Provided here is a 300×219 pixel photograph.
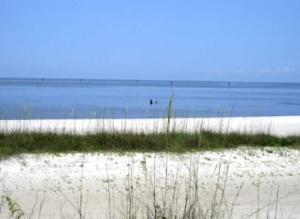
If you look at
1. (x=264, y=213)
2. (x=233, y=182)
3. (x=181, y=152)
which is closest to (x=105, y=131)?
(x=181, y=152)

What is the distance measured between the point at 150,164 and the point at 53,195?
88.5 inches

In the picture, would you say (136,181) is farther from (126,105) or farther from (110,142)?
(126,105)

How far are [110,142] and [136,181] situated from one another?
2389 mm

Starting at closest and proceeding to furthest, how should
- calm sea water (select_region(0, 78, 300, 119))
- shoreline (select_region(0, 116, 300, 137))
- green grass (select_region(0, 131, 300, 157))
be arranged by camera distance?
green grass (select_region(0, 131, 300, 157)) → shoreline (select_region(0, 116, 300, 137)) → calm sea water (select_region(0, 78, 300, 119))

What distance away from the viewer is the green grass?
9.03 metres

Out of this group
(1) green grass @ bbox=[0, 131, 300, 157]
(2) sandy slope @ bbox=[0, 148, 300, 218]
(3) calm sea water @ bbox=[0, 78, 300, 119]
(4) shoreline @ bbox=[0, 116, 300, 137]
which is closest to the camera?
(2) sandy slope @ bbox=[0, 148, 300, 218]

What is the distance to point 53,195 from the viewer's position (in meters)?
6.79

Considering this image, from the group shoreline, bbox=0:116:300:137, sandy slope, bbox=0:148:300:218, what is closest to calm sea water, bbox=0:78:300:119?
shoreline, bbox=0:116:300:137

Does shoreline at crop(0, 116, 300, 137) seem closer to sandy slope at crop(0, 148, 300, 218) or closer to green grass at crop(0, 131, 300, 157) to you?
green grass at crop(0, 131, 300, 157)

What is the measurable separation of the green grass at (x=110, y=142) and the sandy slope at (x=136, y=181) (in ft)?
1.18

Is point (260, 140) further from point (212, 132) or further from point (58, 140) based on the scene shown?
point (58, 140)

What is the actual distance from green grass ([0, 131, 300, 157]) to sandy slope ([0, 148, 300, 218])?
0.36 m

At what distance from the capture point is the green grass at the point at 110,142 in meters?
9.03

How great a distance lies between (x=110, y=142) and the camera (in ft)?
31.7
